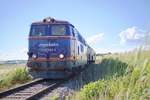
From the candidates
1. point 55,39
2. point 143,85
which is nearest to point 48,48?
point 55,39

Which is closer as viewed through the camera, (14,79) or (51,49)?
(51,49)

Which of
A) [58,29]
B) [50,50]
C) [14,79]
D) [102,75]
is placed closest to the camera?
[102,75]

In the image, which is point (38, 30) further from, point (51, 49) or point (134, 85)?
point (134, 85)

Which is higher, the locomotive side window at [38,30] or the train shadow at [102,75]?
the locomotive side window at [38,30]

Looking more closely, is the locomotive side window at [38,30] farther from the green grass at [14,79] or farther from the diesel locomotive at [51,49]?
the green grass at [14,79]

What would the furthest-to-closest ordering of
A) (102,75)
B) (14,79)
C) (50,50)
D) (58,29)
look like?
(14,79), (58,29), (50,50), (102,75)

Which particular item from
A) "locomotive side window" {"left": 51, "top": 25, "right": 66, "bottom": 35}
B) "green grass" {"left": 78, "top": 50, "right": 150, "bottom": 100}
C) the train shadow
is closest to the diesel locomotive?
"locomotive side window" {"left": 51, "top": 25, "right": 66, "bottom": 35}

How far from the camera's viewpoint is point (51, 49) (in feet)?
55.3

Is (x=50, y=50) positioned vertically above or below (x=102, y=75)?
above

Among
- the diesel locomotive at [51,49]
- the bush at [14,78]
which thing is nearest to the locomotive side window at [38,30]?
the diesel locomotive at [51,49]

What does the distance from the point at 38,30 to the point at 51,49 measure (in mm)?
1180

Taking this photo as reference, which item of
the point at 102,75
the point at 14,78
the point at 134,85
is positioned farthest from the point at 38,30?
the point at 134,85

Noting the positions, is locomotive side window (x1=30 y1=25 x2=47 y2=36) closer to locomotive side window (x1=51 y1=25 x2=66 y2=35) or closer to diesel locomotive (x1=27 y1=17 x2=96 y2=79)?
diesel locomotive (x1=27 y1=17 x2=96 y2=79)

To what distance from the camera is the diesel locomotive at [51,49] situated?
54.2ft
